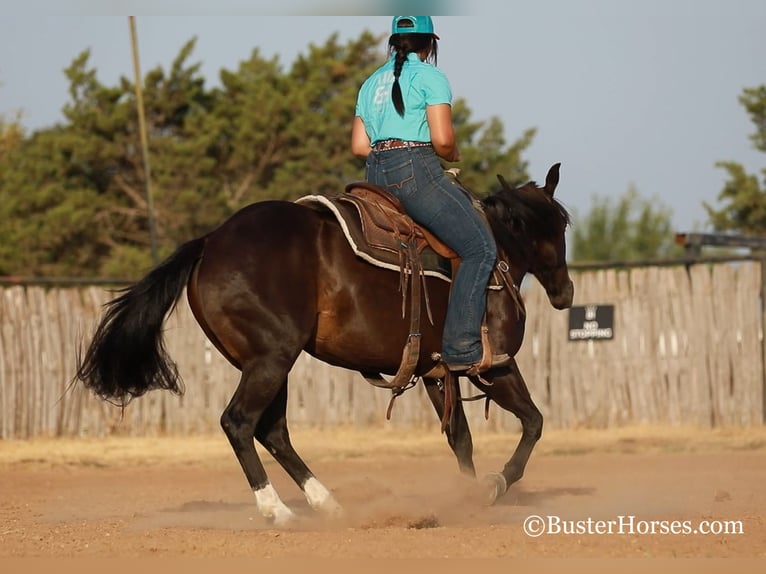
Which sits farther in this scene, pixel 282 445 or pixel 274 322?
pixel 282 445

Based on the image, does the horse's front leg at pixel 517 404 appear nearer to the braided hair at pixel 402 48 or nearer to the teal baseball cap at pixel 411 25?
the braided hair at pixel 402 48

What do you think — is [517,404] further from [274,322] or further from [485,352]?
[274,322]

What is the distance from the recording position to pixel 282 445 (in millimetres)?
7543

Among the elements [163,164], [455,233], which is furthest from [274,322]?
[163,164]

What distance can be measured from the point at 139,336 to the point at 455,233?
6.73 feet

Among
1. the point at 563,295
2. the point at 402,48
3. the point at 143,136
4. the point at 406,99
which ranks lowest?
the point at 563,295

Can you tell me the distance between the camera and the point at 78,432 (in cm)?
1482

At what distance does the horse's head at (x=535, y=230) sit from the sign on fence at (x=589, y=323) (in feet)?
22.3

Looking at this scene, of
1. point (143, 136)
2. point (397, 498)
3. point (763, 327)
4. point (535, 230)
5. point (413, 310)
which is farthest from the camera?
point (143, 136)

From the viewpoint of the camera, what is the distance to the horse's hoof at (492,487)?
741cm

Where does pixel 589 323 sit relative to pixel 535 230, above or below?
below

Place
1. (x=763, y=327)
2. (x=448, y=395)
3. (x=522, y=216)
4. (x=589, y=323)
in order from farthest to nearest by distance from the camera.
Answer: (x=589, y=323) < (x=763, y=327) < (x=522, y=216) < (x=448, y=395)

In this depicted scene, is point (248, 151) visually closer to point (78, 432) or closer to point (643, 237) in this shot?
point (78, 432)

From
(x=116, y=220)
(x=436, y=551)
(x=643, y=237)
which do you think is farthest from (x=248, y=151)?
(x=436, y=551)
